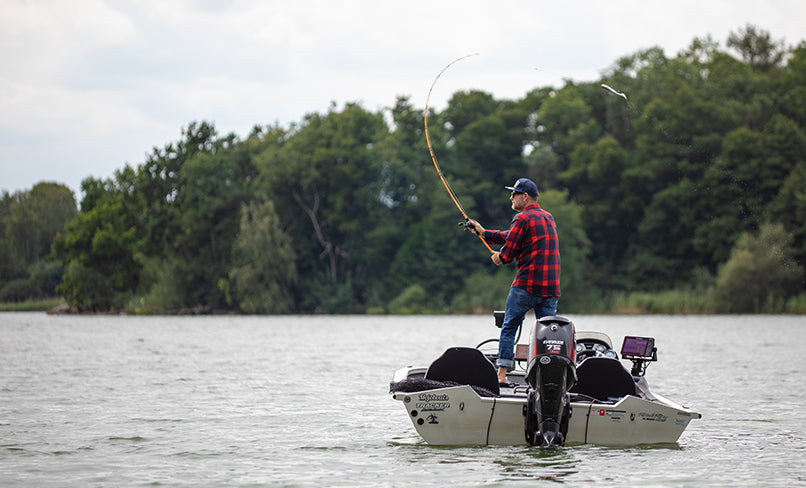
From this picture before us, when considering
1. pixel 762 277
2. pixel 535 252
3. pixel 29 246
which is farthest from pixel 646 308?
pixel 535 252

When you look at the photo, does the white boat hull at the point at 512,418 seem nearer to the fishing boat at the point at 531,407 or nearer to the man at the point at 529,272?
the fishing boat at the point at 531,407

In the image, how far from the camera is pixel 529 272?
410 inches

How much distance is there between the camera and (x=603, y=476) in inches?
350

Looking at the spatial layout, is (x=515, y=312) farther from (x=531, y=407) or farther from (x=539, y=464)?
(x=539, y=464)

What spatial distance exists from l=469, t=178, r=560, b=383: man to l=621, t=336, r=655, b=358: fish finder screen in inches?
50.7

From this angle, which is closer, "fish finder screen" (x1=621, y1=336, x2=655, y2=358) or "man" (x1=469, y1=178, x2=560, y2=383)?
"man" (x1=469, y1=178, x2=560, y2=383)

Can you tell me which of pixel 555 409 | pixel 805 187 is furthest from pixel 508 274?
pixel 555 409

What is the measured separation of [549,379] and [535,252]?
1604mm

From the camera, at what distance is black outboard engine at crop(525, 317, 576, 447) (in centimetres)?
927

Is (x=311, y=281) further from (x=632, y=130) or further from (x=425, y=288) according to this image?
(x=632, y=130)

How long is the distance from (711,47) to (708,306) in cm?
2765

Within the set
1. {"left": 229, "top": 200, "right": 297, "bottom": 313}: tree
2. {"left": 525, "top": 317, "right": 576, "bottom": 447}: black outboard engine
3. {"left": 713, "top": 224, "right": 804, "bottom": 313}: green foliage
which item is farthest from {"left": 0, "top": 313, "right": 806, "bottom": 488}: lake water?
{"left": 229, "top": 200, "right": 297, "bottom": 313}: tree

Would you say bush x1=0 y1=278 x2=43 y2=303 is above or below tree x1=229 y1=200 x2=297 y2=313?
below

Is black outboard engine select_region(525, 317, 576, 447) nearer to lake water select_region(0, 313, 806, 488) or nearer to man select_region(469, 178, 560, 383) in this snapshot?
lake water select_region(0, 313, 806, 488)
